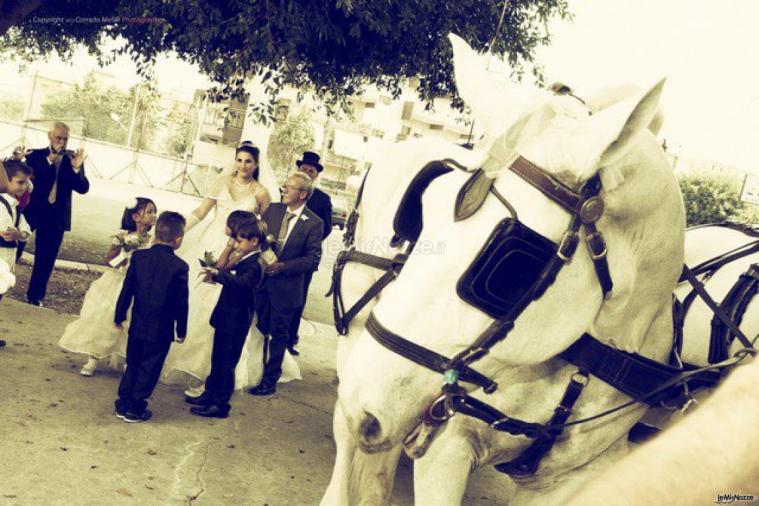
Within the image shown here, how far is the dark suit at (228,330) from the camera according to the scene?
17.5 ft

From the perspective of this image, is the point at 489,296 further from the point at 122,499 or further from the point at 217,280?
the point at 217,280

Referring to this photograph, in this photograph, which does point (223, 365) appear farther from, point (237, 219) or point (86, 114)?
point (86, 114)

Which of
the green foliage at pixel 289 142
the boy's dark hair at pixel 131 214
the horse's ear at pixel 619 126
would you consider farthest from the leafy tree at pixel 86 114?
the horse's ear at pixel 619 126

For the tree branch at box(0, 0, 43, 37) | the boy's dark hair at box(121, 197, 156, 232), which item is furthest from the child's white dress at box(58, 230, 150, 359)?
the tree branch at box(0, 0, 43, 37)

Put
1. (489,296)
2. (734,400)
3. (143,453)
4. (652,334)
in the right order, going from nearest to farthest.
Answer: (734,400) < (489,296) < (652,334) < (143,453)

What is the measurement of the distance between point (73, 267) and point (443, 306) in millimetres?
8681

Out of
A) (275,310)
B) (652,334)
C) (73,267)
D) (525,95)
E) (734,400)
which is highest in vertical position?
(525,95)

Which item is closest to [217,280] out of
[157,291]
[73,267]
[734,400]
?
[157,291]

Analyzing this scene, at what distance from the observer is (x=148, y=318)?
4.84 m

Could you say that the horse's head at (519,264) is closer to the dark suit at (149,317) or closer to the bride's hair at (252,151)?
the dark suit at (149,317)

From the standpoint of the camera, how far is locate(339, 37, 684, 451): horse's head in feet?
6.63

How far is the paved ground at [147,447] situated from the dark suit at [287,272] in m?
0.64

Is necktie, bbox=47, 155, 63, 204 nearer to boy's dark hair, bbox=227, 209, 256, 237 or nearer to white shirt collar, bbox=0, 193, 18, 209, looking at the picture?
white shirt collar, bbox=0, 193, 18, 209

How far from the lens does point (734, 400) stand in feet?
2.97
